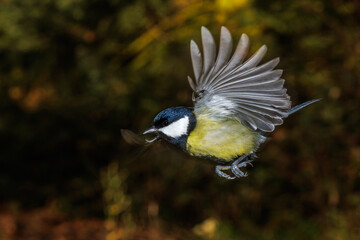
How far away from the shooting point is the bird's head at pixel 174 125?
0.80m

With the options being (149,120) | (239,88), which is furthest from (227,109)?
(149,120)

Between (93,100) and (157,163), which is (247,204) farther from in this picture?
(93,100)

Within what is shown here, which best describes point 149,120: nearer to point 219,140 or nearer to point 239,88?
point 219,140

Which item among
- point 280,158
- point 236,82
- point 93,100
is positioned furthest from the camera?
point 280,158

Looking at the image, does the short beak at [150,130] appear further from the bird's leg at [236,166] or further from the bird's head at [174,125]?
the bird's leg at [236,166]

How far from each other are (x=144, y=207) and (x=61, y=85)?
1.10m

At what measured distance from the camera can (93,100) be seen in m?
3.44

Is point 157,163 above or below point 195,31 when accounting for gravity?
below

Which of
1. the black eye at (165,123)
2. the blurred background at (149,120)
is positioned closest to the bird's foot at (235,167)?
the black eye at (165,123)

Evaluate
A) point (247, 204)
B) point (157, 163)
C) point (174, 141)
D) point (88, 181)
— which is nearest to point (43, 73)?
point (88, 181)

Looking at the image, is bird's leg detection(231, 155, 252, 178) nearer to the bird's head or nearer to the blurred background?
the bird's head

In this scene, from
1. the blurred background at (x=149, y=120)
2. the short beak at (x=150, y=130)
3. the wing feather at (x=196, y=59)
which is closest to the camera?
the wing feather at (x=196, y=59)

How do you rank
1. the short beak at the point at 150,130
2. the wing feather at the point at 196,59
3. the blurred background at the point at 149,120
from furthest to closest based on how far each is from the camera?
the blurred background at the point at 149,120 < the short beak at the point at 150,130 < the wing feather at the point at 196,59

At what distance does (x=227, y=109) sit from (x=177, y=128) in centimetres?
9
